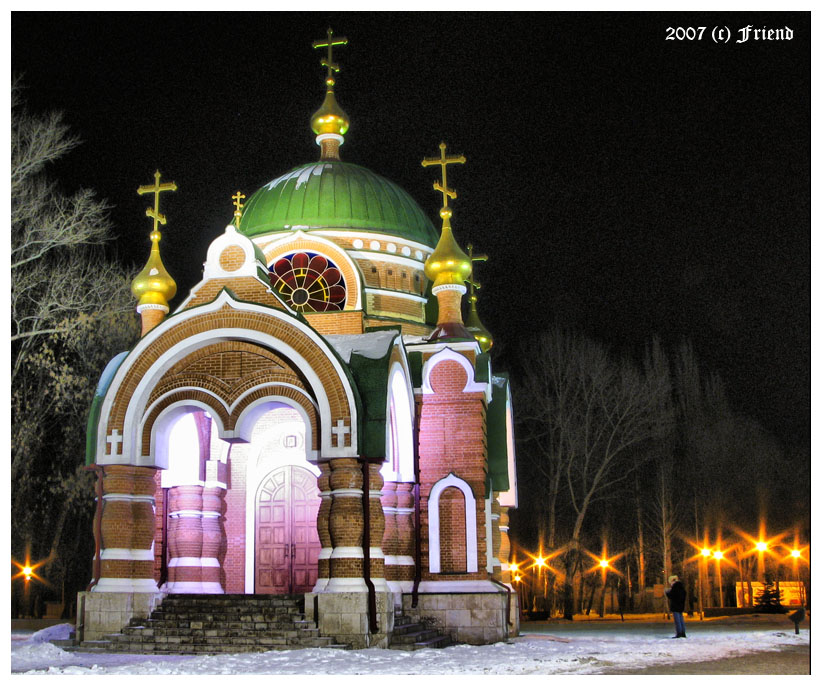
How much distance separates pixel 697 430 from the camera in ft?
A: 81.5

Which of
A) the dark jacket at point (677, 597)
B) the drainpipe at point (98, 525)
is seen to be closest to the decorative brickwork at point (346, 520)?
the drainpipe at point (98, 525)

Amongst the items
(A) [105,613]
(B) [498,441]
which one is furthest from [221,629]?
(B) [498,441]

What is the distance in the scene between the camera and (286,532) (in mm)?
13633

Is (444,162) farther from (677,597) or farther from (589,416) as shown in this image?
(589,416)

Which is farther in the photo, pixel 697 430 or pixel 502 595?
pixel 697 430

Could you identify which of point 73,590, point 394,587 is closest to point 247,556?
point 394,587

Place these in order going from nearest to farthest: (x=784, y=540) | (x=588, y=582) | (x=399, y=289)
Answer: (x=399, y=289) < (x=784, y=540) < (x=588, y=582)

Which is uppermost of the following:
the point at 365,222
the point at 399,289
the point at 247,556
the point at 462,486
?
the point at 365,222

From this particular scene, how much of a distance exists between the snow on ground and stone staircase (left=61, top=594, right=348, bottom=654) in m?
0.32

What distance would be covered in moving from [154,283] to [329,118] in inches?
187

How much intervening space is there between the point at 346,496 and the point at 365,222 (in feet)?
21.8

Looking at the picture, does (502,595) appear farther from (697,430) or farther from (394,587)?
(697,430)

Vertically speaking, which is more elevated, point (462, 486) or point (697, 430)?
point (697, 430)
